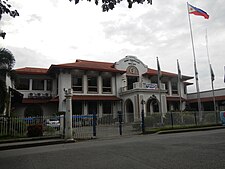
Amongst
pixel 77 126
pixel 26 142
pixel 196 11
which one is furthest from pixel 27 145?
pixel 196 11

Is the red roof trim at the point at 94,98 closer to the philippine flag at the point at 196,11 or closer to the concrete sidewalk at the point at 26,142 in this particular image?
the concrete sidewalk at the point at 26,142

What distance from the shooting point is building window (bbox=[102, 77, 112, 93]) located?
82.6ft

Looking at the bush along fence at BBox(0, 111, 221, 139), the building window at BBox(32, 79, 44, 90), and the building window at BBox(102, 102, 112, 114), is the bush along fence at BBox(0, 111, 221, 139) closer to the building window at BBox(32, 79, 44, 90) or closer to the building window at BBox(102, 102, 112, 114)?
the building window at BBox(102, 102, 112, 114)

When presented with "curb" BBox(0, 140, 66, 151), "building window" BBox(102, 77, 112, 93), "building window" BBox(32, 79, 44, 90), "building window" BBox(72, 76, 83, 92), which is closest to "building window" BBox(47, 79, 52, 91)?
"building window" BBox(32, 79, 44, 90)

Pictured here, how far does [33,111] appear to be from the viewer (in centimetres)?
2316

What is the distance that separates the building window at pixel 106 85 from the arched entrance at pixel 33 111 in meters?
7.68

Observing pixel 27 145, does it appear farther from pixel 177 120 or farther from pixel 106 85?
pixel 106 85

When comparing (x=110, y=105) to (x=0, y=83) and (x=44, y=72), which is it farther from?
(x=0, y=83)

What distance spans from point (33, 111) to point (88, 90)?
257 inches

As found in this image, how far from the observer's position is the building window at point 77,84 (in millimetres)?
23564

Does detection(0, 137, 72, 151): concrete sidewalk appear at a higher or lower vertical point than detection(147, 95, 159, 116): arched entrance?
lower

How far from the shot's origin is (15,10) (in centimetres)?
570

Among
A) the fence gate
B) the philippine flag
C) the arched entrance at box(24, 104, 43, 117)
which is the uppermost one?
the philippine flag

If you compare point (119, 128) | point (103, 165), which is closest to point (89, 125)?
point (119, 128)
